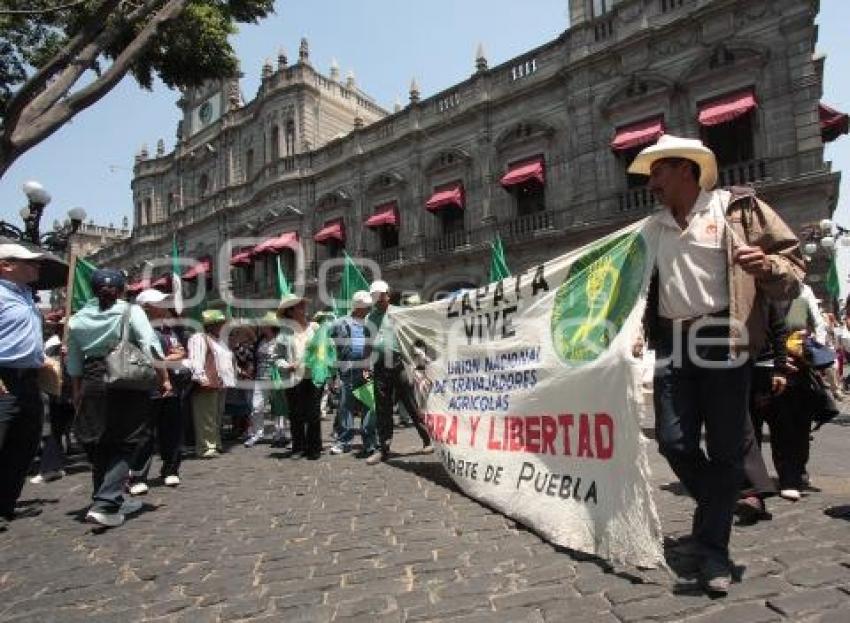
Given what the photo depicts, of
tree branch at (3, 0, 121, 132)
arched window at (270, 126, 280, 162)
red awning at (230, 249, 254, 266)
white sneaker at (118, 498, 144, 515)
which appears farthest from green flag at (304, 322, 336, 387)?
arched window at (270, 126, 280, 162)

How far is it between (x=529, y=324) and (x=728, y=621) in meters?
2.28

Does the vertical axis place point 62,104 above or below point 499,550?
above

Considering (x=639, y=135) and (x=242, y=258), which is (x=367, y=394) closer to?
(x=639, y=135)

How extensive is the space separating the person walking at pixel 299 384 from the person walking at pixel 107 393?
8.67 feet

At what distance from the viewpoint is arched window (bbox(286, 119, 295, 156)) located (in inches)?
1063

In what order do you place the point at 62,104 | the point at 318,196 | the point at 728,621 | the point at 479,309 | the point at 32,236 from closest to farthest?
the point at 728,621
the point at 479,309
the point at 62,104
the point at 32,236
the point at 318,196

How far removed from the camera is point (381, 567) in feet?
10.1

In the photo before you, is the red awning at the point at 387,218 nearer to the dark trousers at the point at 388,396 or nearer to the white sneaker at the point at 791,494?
the dark trousers at the point at 388,396

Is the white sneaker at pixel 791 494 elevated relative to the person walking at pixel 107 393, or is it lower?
lower

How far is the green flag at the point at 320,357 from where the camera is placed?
23.0 ft

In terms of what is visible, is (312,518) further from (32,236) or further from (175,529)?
(32,236)

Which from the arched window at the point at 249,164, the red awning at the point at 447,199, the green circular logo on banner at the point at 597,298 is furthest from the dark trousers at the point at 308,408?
the arched window at the point at 249,164

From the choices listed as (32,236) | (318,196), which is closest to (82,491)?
(32,236)

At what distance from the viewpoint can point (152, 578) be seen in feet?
10.1
